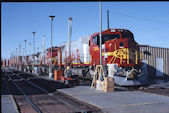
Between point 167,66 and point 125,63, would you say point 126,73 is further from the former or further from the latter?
point 167,66

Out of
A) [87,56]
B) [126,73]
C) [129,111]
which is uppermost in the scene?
[87,56]

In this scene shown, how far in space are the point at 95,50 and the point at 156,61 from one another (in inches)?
567

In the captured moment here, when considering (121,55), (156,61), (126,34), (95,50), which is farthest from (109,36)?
(156,61)

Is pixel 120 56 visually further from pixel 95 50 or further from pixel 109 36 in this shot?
pixel 95 50

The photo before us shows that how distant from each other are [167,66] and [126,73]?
1726cm

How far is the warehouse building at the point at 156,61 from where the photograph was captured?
27.4m

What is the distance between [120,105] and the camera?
342 inches

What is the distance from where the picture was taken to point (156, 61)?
28.3m

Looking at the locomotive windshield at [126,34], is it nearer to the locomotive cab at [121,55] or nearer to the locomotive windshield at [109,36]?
the locomotive cab at [121,55]

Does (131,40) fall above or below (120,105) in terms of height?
above

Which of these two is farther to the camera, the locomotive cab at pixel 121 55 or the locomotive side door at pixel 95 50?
the locomotive side door at pixel 95 50

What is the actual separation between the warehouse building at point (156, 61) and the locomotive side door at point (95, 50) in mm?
11630

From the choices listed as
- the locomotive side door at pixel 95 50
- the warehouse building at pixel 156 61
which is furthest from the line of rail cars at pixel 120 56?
the warehouse building at pixel 156 61

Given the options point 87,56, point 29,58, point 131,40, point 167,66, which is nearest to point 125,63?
point 131,40
